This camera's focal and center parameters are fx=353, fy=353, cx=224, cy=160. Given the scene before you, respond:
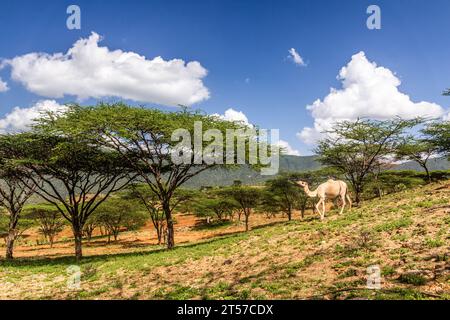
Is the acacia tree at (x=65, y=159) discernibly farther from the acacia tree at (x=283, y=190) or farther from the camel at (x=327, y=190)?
the acacia tree at (x=283, y=190)

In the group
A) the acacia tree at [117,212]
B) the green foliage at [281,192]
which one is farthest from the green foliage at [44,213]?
the green foliage at [281,192]

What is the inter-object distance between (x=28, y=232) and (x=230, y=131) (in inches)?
4239

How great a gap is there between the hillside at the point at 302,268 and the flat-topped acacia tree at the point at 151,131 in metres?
8.50

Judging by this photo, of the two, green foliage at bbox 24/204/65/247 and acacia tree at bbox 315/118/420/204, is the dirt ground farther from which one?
acacia tree at bbox 315/118/420/204

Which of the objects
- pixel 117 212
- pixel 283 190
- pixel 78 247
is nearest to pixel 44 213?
pixel 117 212

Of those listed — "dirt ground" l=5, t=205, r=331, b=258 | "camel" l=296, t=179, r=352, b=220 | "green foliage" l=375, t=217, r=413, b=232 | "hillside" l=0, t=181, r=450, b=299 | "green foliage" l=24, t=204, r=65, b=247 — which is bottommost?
"dirt ground" l=5, t=205, r=331, b=258

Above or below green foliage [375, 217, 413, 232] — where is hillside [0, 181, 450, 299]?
below

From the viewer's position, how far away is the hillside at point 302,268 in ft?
36.3

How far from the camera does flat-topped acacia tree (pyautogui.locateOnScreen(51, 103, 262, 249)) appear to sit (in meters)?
24.7

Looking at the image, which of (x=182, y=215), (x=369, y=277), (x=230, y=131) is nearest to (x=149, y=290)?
(x=369, y=277)

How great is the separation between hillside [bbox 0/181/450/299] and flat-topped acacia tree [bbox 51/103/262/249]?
8.50 meters

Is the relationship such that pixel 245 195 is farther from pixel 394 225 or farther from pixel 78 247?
pixel 394 225

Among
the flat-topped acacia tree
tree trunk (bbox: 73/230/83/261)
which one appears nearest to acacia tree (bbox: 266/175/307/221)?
the flat-topped acacia tree
